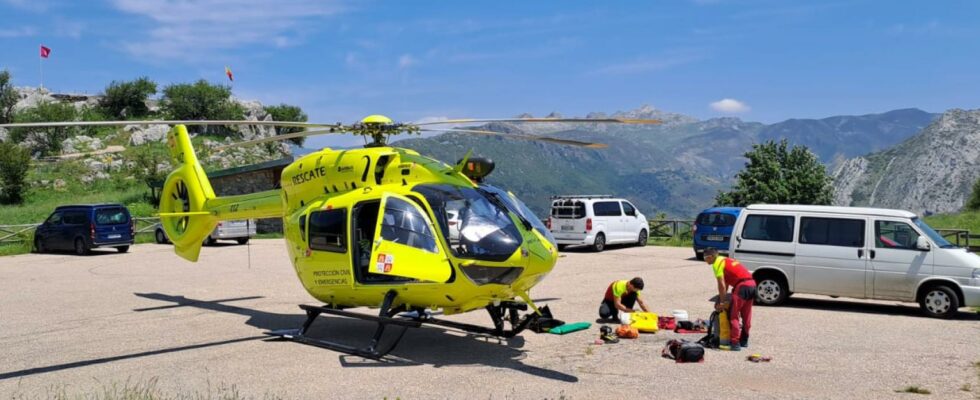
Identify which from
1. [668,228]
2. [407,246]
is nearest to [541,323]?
[407,246]

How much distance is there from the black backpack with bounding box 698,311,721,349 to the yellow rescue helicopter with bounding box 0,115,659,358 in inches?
87.1

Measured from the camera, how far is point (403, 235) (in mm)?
8953

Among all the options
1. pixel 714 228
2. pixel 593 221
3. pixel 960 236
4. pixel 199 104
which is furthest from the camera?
pixel 199 104

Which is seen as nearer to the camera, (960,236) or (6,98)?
(960,236)

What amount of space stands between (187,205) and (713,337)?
9811 mm

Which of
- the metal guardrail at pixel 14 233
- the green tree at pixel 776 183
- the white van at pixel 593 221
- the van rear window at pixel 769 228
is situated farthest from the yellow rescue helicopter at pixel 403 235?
the green tree at pixel 776 183

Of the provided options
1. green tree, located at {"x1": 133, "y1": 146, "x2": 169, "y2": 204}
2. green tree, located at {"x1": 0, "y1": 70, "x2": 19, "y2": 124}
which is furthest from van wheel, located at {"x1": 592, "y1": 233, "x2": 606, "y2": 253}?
green tree, located at {"x1": 0, "y1": 70, "x2": 19, "y2": 124}

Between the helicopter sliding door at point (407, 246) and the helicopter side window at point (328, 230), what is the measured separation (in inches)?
33.5

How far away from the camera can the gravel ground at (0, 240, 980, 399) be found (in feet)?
25.1

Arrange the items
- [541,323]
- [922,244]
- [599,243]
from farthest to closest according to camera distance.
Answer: [599,243] < [922,244] < [541,323]

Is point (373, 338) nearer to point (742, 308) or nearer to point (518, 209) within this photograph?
point (518, 209)

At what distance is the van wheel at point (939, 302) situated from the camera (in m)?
11.8

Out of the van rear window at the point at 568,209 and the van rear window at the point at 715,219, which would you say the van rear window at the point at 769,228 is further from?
the van rear window at the point at 568,209

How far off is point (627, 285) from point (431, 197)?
418 cm
